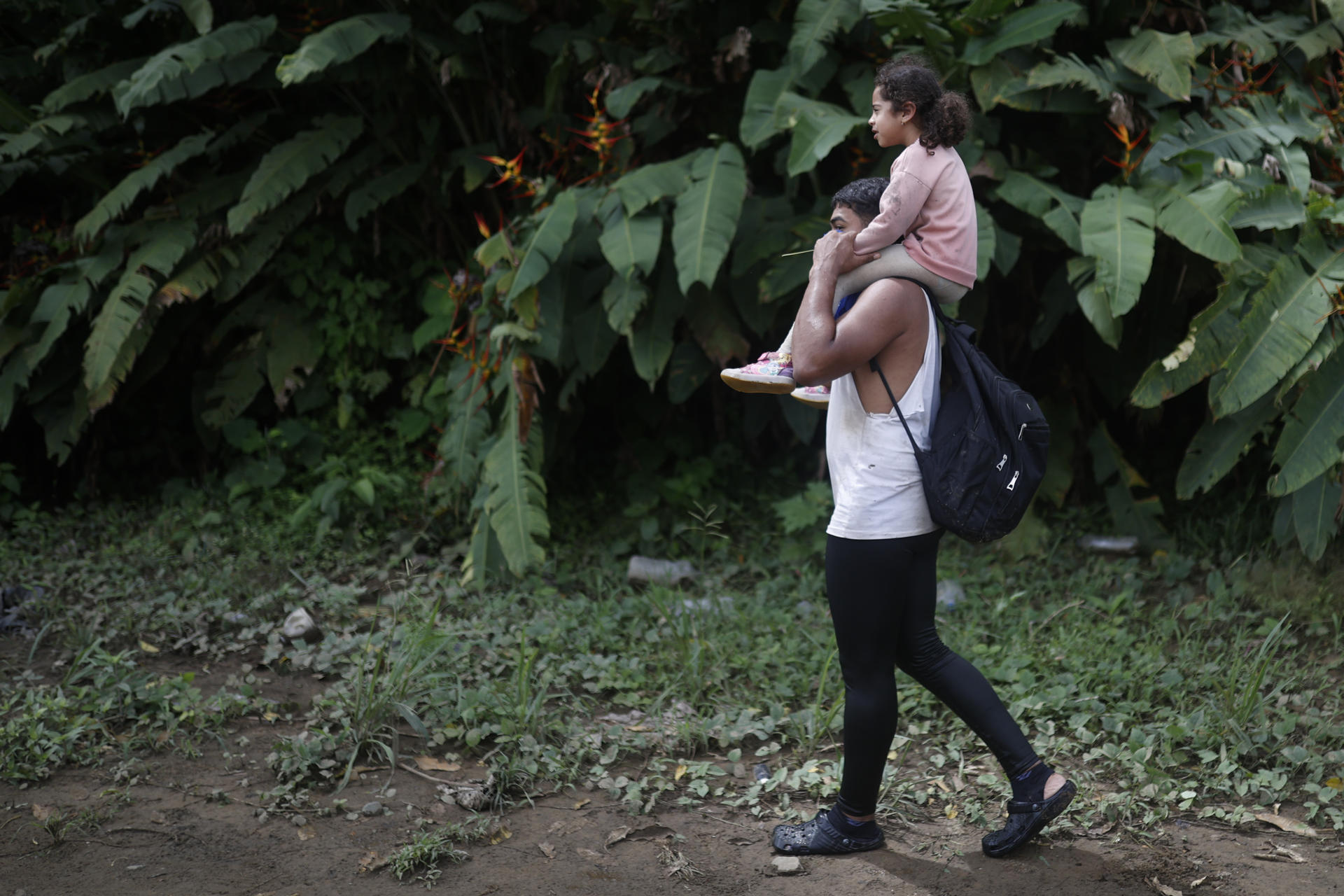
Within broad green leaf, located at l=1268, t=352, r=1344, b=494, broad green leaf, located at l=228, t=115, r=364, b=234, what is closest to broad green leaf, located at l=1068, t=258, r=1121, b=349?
broad green leaf, located at l=1268, t=352, r=1344, b=494

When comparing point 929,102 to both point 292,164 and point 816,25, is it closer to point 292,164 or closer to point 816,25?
point 816,25

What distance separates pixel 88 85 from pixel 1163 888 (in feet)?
21.6

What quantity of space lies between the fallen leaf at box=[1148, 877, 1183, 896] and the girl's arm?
6.31 ft

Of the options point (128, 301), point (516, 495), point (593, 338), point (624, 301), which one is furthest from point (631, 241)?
point (128, 301)

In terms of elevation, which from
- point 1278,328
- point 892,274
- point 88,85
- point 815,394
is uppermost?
point 88,85

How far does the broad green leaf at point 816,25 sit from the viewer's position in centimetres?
518

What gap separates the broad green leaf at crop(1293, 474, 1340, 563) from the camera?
14.8 feet

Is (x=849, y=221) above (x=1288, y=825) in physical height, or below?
above

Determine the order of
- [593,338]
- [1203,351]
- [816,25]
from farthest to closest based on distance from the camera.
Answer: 1. [593,338]
2. [816,25]
3. [1203,351]

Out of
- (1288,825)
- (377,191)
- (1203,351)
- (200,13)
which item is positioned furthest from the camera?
(377,191)

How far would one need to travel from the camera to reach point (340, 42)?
221 inches

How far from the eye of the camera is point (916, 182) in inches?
102

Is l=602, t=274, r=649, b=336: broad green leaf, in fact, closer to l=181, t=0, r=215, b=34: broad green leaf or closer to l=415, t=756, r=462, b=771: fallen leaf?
l=415, t=756, r=462, b=771: fallen leaf

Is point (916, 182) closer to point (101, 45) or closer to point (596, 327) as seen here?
point (596, 327)
